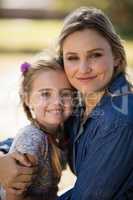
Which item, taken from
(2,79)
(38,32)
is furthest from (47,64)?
(38,32)

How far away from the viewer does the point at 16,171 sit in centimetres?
367

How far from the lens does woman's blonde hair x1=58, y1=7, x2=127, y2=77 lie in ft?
11.5

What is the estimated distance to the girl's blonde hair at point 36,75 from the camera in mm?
3789

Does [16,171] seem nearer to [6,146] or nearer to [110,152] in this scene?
[6,146]

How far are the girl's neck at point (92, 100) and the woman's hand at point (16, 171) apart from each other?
17.1 inches

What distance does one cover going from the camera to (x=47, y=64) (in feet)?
12.5

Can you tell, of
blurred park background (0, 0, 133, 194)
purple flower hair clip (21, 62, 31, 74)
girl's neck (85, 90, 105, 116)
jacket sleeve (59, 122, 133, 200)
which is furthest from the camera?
blurred park background (0, 0, 133, 194)

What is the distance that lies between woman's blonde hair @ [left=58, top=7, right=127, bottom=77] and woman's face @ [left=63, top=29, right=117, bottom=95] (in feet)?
0.09

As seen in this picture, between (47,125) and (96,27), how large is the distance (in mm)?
714

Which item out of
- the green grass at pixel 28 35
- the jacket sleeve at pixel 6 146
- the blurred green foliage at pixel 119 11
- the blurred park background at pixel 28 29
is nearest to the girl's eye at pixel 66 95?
the jacket sleeve at pixel 6 146

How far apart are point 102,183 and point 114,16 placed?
15.3 metres

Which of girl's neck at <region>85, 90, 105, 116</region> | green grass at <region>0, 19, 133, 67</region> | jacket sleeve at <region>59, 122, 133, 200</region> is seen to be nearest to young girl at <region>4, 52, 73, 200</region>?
girl's neck at <region>85, 90, 105, 116</region>

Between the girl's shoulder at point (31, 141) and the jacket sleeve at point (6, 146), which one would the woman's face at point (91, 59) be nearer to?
the girl's shoulder at point (31, 141)

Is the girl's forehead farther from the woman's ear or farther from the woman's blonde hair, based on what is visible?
the woman's ear
